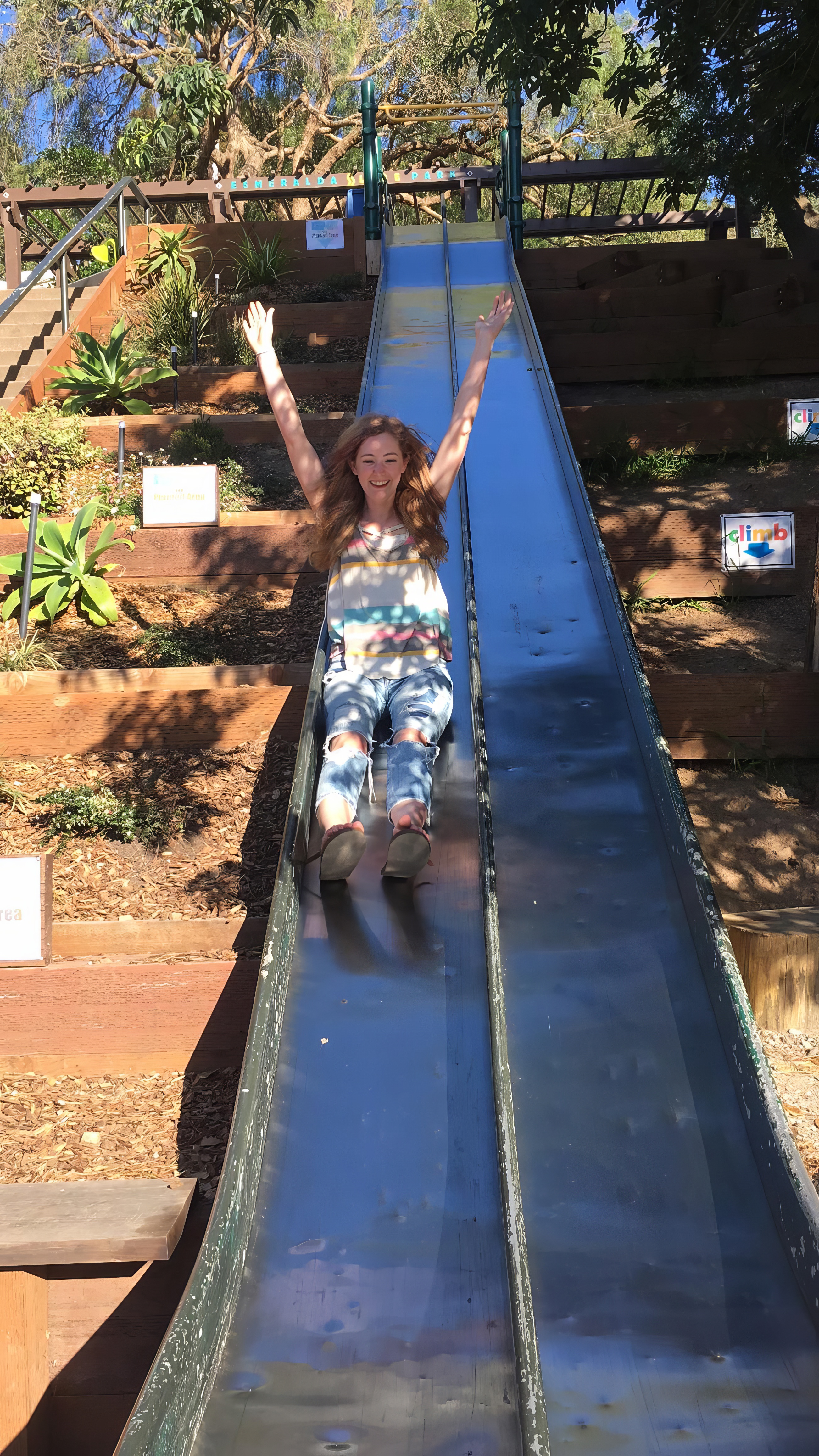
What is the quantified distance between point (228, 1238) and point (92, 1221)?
64cm

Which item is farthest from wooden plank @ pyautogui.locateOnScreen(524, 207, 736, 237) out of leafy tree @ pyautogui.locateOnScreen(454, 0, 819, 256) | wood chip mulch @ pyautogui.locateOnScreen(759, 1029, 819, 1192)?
wood chip mulch @ pyautogui.locateOnScreen(759, 1029, 819, 1192)

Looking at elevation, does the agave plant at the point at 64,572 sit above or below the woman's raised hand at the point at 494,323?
below

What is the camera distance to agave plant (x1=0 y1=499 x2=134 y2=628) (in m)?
5.75

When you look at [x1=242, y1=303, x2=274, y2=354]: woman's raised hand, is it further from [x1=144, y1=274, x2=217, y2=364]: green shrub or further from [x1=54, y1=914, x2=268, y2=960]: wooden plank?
[x1=144, y1=274, x2=217, y2=364]: green shrub

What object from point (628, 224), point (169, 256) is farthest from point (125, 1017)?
point (628, 224)

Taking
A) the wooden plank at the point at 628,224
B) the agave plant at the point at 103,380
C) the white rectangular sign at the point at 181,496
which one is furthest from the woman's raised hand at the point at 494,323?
the wooden plank at the point at 628,224

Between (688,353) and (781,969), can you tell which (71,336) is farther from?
(781,969)

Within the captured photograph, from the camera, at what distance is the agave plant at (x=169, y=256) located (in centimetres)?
1023

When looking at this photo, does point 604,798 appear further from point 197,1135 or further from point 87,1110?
point 87,1110

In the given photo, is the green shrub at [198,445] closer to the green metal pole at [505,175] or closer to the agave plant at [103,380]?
the agave plant at [103,380]

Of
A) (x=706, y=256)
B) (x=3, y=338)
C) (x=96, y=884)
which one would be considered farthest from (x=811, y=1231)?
(x=3, y=338)

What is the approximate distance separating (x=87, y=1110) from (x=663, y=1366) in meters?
2.04

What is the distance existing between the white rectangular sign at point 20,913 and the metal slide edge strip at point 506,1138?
1380 millimetres

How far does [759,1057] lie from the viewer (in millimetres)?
2480
